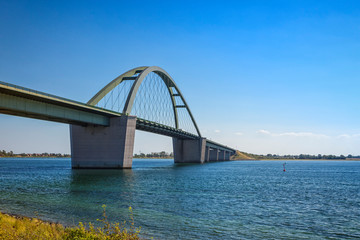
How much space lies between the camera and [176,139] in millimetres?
121500

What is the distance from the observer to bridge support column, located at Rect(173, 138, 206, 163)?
121000mm

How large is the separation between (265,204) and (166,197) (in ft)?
26.3

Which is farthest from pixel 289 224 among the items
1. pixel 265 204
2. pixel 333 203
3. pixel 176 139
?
pixel 176 139

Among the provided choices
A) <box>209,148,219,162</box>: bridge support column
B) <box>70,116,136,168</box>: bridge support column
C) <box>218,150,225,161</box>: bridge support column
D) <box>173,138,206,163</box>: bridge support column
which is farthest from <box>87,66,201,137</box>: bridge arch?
<box>218,150,225,161</box>: bridge support column

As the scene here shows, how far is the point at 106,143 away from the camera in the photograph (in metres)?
58.3

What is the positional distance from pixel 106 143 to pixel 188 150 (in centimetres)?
6711

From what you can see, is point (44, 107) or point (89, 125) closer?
point (44, 107)

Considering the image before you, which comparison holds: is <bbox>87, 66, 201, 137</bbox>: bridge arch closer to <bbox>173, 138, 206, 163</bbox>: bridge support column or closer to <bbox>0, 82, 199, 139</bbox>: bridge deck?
<bbox>0, 82, 199, 139</bbox>: bridge deck

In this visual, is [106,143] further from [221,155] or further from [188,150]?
[221,155]

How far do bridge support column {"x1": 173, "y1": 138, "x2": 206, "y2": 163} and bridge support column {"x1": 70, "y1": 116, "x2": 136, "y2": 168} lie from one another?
2466 inches

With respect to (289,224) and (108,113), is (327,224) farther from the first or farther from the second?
(108,113)

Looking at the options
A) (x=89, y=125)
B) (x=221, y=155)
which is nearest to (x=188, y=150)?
(x=89, y=125)

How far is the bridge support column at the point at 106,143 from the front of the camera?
5787cm

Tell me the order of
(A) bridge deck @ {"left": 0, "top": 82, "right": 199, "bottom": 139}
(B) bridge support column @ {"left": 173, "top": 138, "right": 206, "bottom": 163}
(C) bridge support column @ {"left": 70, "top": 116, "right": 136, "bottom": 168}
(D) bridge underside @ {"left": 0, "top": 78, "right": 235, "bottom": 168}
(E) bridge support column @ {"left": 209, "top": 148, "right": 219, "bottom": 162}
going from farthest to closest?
(E) bridge support column @ {"left": 209, "top": 148, "right": 219, "bottom": 162}
(B) bridge support column @ {"left": 173, "top": 138, "right": 206, "bottom": 163}
(C) bridge support column @ {"left": 70, "top": 116, "right": 136, "bottom": 168}
(D) bridge underside @ {"left": 0, "top": 78, "right": 235, "bottom": 168}
(A) bridge deck @ {"left": 0, "top": 82, "right": 199, "bottom": 139}
